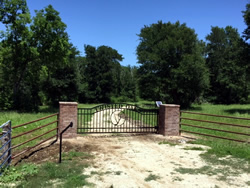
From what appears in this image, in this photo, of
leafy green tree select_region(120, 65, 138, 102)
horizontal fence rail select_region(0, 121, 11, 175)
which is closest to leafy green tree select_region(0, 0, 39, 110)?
horizontal fence rail select_region(0, 121, 11, 175)

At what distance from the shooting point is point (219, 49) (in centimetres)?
5319

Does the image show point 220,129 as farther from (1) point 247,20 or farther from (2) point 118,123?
(1) point 247,20

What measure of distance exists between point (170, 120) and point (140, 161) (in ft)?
12.3

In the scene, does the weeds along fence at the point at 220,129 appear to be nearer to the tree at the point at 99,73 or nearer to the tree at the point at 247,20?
the tree at the point at 247,20

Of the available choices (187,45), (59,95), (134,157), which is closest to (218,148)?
(134,157)

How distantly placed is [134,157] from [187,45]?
2251 cm

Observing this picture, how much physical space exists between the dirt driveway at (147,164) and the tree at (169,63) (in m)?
16.7

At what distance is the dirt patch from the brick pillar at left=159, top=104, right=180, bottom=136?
384 millimetres

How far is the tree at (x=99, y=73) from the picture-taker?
51750 mm

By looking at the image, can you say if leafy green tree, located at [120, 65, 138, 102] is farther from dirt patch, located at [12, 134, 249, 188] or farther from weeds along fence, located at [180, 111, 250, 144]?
dirt patch, located at [12, 134, 249, 188]

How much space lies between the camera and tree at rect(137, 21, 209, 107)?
25.1 metres

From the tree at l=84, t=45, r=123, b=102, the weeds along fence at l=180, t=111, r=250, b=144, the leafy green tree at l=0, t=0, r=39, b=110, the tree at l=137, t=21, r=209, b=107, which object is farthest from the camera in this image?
the tree at l=84, t=45, r=123, b=102

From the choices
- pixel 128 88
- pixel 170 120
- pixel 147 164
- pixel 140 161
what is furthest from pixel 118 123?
pixel 128 88

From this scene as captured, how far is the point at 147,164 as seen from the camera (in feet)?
20.5
